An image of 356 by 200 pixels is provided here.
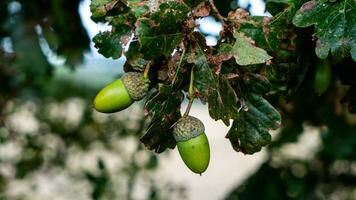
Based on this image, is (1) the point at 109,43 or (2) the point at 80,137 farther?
(2) the point at 80,137

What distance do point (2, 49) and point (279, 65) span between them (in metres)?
1.98

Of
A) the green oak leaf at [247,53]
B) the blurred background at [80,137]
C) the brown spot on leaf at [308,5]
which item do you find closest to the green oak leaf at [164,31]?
the green oak leaf at [247,53]

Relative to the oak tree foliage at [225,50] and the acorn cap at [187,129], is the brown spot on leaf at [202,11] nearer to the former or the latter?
the oak tree foliage at [225,50]

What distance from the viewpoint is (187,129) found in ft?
3.95

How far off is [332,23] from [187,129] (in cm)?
32

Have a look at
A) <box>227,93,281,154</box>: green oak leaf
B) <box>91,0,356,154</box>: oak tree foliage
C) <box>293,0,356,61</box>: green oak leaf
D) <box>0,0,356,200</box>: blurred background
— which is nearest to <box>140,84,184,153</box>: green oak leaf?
<box>91,0,356,154</box>: oak tree foliage

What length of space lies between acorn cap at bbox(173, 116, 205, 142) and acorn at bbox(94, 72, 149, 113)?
0.28 ft

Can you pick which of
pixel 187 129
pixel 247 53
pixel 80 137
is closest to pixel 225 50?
pixel 247 53

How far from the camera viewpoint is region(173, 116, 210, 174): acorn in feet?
3.95

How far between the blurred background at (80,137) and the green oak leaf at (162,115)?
3.85 feet

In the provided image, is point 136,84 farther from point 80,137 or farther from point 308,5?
point 80,137

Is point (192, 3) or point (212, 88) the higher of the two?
point (192, 3)

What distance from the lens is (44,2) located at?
265 cm

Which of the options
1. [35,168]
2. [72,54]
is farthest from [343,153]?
[35,168]
